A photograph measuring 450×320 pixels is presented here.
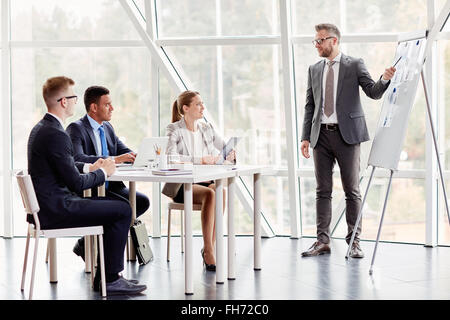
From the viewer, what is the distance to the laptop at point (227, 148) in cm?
573

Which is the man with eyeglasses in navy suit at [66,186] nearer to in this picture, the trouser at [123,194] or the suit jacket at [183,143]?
the suit jacket at [183,143]

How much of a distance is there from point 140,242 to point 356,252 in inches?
70.0

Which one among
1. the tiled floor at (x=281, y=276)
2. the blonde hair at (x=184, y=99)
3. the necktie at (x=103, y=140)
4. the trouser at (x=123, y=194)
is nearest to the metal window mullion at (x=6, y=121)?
the tiled floor at (x=281, y=276)

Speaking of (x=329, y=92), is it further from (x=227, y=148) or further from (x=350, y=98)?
(x=227, y=148)

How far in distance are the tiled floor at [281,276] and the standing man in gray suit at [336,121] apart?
0.36 meters

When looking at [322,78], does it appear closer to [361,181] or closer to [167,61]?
[361,181]

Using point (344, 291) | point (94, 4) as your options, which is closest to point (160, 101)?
point (94, 4)

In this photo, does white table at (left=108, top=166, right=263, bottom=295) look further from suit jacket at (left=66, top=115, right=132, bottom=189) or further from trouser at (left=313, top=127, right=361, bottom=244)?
trouser at (left=313, top=127, right=361, bottom=244)

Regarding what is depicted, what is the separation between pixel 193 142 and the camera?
6164 mm

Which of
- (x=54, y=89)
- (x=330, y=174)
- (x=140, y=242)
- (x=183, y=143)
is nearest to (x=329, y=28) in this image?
(x=330, y=174)

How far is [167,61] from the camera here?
302 inches

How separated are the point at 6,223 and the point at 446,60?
4591mm

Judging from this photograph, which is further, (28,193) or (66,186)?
(66,186)
